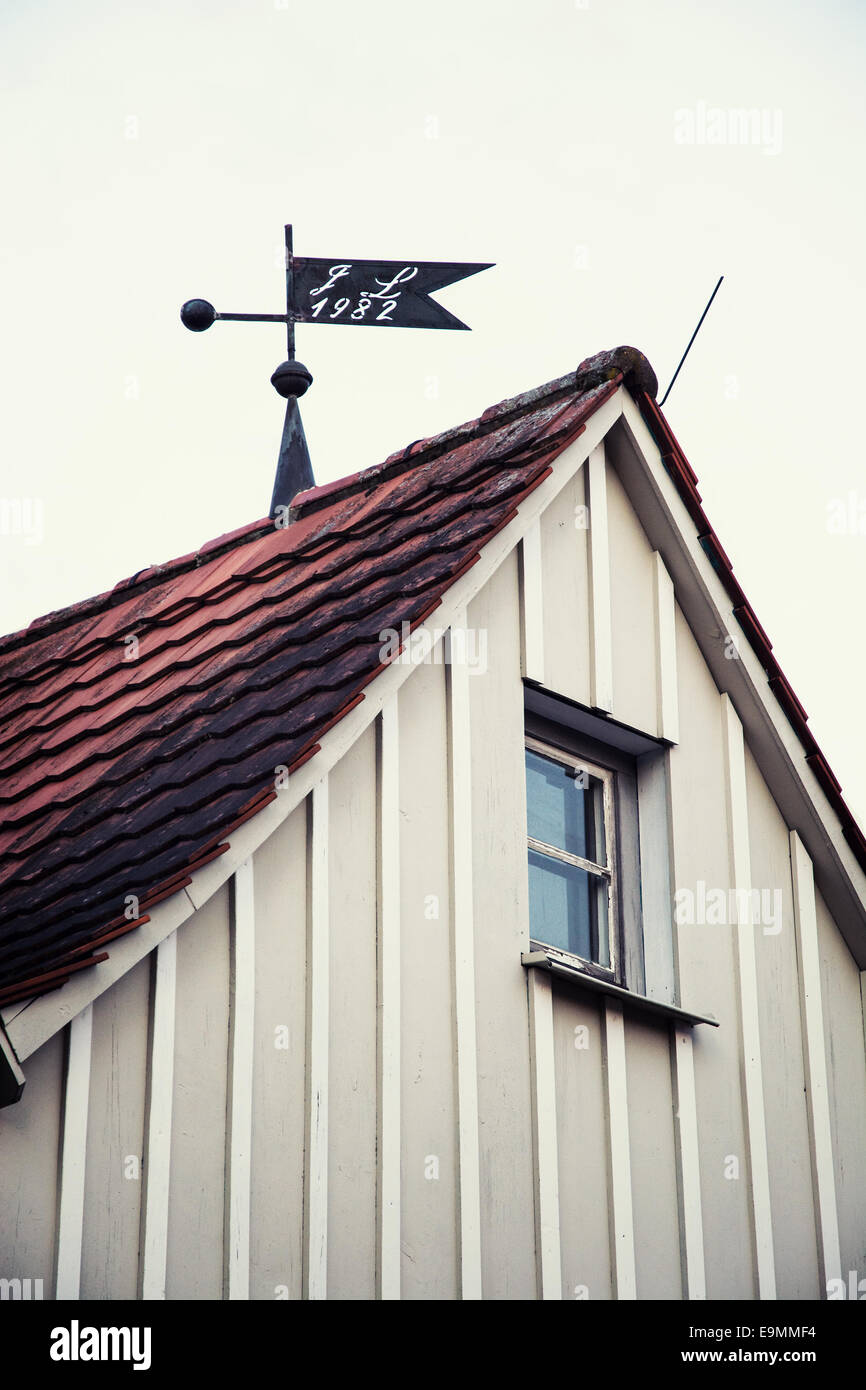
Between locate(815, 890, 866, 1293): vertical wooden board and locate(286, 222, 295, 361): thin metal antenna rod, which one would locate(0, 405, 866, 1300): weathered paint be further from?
locate(286, 222, 295, 361): thin metal antenna rod

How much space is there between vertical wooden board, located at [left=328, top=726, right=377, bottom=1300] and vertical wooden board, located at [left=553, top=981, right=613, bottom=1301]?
820 millimetres

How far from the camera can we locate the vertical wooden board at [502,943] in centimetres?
599

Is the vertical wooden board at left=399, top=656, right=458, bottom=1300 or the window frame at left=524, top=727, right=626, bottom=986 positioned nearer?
the vertical wooden board at left=399, top=656, right=458, bottom=1300

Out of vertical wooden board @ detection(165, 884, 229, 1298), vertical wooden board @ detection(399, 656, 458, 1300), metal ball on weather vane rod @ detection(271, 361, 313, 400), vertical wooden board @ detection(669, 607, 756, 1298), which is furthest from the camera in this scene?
metal ball on weather vane rod @ detection(271, 361, 313, 400)

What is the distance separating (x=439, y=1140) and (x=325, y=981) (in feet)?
2.09

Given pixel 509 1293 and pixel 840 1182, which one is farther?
pixel 840 1182

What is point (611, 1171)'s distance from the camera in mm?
6383

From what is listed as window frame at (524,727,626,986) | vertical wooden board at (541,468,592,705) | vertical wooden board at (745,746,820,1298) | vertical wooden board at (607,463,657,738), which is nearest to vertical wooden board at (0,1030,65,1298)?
window frame at (524,727,626,986)

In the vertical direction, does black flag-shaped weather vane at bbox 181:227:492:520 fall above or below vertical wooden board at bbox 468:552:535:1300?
above

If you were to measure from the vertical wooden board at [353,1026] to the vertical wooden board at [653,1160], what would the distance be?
3.91ft

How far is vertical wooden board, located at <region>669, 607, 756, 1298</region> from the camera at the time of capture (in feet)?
22.1
